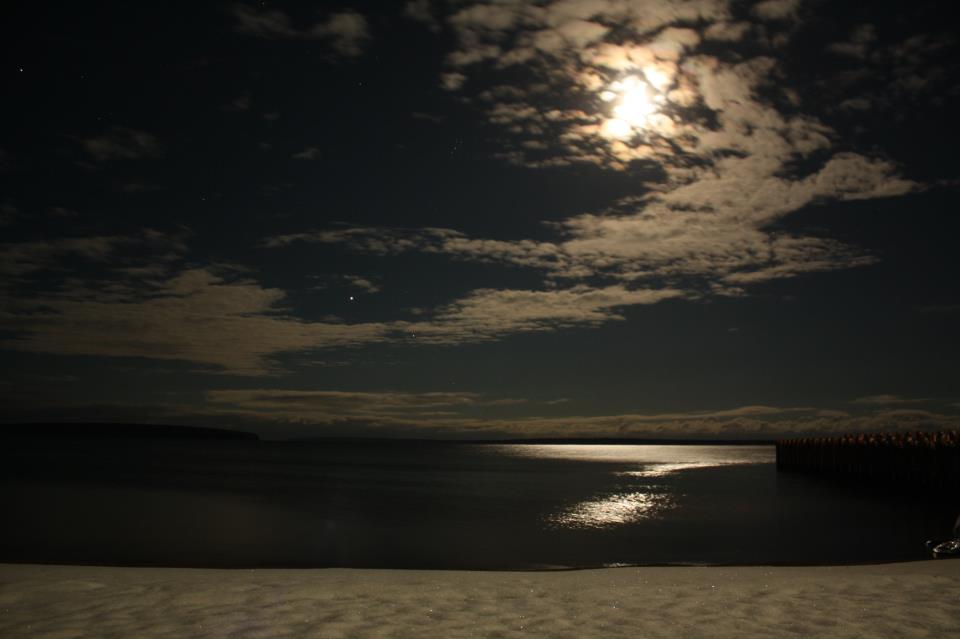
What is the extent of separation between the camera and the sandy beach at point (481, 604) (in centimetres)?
748

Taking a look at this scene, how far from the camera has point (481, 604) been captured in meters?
8.88

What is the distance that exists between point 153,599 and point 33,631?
1672 millimetres

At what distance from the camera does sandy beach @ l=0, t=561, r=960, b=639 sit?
24.5 feet

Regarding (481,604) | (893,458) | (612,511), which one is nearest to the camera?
(481,604)

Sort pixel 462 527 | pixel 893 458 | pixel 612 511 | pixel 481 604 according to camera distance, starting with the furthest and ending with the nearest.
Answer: pixel 893 458 → pixel 612 511 → pixel 462 527 → pixel 481 604

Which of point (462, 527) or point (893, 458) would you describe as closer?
point (462, 527)

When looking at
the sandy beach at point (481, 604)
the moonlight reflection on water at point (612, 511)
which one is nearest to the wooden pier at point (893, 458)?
the moonlight reflection on water at point (612, 511)

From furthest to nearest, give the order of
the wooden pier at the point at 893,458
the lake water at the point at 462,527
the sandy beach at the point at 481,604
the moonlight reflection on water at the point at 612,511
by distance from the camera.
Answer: the wooden pier at the point at 893,458, the moonlight reflection on water at the point at 612,511, the lake water at the point at 462,527, the sandy beach at the point at 481,604

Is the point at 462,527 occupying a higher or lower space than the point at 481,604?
lower

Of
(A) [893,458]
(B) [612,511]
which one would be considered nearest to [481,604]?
(B) [612,511]

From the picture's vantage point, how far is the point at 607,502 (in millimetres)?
35062

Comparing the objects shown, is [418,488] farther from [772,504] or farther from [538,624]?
[538,624]

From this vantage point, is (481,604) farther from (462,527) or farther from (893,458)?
(893,458)

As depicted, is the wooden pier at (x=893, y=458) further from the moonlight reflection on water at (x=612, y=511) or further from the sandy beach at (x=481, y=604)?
the sandy beach at (x=481, y=604)
